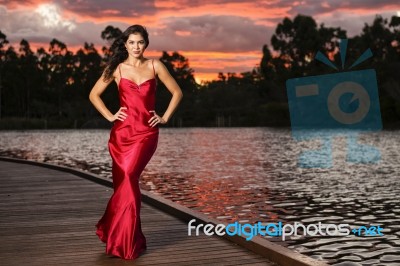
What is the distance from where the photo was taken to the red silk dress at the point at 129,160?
5297mm

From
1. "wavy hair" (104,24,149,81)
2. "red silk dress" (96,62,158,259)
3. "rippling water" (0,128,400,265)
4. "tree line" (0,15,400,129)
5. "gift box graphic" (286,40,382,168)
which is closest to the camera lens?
"red silk dress" (96,62,158,259)

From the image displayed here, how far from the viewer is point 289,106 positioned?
8962 centimetres

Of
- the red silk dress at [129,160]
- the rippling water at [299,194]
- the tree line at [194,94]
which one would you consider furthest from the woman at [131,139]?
the tree line at [194,94]

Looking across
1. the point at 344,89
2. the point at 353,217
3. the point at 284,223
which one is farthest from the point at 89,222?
the point at 344,89

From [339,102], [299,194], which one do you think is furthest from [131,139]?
[339,102]

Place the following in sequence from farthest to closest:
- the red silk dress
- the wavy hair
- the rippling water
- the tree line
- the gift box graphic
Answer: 1. the tree line
2. the gift box graphic
3. the rippling water
4. the wavy hair
5. the red silk dress

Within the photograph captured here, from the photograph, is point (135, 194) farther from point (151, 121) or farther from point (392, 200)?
point (392, 200)

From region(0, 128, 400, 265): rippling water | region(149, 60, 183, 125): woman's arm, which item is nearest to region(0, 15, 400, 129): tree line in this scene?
region(0, 128, 400, 265): rippling water

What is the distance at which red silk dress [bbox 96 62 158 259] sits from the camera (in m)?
5.30

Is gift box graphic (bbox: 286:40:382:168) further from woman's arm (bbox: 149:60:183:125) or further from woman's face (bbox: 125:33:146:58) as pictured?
woman's face (bbox: 125:33:146:58)

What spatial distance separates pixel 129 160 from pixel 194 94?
100627 mm

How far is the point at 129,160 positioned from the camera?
530cm

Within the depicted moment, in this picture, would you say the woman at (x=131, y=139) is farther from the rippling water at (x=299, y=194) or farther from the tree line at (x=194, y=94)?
the tree line at (x=194, y=94)

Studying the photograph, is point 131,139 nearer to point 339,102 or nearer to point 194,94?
point 339,102
